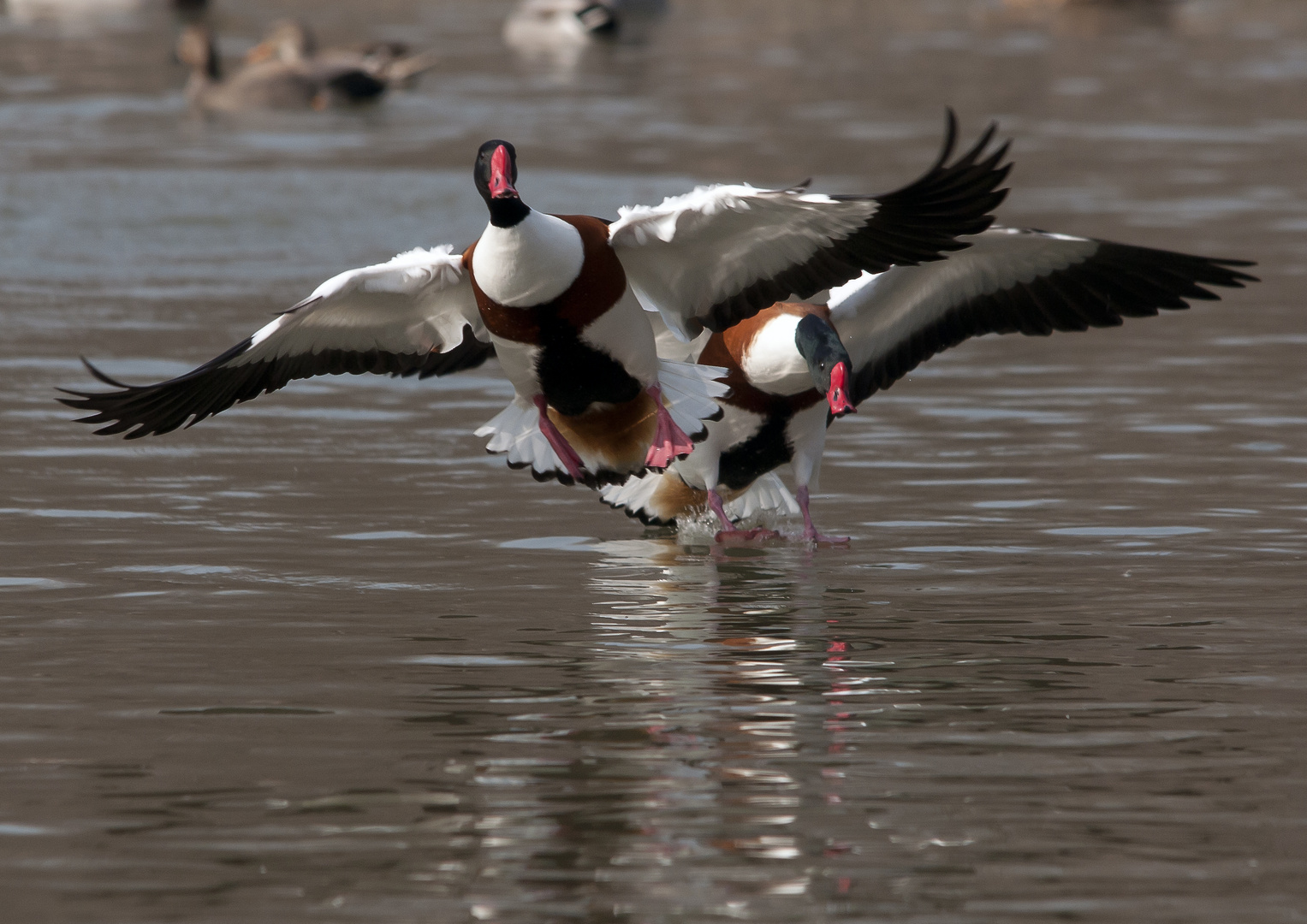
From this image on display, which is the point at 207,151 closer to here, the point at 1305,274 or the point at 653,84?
the point at 653,84

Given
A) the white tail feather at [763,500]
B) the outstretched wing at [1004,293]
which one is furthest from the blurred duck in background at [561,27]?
the outstretched wing at [1004,293]

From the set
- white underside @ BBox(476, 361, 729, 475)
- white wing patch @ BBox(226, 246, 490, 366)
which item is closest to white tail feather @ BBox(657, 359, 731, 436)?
white underside @ BBox(476, 361, 729, 475)

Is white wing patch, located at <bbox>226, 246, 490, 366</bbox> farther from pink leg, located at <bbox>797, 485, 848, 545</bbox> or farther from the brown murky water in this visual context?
pink leg, located at <bbox>797, 485, 848, 545</bbox>

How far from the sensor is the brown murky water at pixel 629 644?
4.95 metres

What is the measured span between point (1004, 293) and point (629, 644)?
327 centimetres

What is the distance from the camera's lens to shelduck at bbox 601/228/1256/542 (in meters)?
9.11

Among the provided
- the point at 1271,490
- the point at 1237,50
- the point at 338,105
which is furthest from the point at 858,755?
the point at 1237,50

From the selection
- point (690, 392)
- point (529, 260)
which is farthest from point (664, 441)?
point (529, 260)

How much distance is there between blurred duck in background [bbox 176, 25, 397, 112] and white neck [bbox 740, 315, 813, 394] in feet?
60.9

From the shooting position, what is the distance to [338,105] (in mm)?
27109

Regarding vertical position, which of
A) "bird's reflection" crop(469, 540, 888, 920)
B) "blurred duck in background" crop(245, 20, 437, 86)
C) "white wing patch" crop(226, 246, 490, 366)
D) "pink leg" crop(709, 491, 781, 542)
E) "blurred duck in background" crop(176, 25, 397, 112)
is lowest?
"bird's reflection" crop(469, 540, 888, 920)

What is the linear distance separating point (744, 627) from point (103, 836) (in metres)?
2.89

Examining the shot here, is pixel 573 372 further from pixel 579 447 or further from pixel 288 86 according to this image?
pixel 288 86

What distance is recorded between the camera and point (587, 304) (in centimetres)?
822
